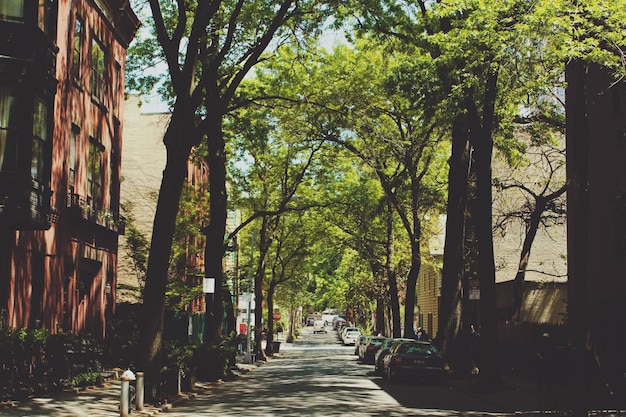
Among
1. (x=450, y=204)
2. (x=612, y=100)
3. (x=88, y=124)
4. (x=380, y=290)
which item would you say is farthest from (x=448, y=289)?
(x=380, y=290)

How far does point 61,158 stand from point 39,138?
10.4ft

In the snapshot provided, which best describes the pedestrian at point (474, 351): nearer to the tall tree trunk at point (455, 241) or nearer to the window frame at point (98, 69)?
the tall tree trunk at point (455, 241)

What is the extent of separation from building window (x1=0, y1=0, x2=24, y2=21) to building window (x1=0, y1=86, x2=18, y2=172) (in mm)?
1797

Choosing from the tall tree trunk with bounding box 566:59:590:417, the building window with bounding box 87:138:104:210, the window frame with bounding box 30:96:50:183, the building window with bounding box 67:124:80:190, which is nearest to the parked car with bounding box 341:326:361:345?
the building window with bounding box 87:138:104:210

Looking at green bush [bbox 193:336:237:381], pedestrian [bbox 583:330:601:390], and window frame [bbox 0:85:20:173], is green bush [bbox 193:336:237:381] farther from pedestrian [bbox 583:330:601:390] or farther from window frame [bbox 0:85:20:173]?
pedestrian [bbox 583:330:601:390]

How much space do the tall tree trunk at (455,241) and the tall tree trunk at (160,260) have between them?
38.6 feet

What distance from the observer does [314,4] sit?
21484 millimetres

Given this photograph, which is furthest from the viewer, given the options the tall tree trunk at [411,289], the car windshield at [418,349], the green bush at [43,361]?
the tall tree trunk at [411,289]

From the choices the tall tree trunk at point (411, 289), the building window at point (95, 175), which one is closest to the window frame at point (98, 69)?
the building window at point (95, 175)

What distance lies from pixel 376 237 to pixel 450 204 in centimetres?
1891

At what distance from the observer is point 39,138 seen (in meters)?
20.4

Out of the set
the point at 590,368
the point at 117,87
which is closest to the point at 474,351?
the point at 590,368

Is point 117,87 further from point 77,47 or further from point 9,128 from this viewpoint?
point 9,128

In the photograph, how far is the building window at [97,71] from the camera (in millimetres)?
27297
